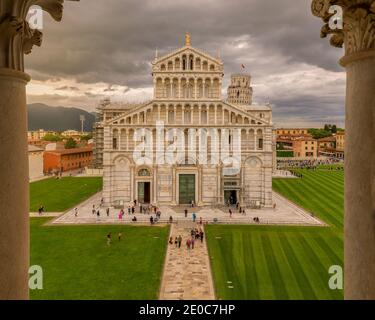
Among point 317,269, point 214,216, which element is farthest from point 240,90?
point 317,269

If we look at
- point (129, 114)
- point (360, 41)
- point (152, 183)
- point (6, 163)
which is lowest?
point (152, 183)

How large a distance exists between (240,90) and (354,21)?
102m

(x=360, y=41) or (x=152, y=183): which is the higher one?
(x=360, y=41)

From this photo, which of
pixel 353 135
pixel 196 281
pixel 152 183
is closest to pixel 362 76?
pixel 353 135

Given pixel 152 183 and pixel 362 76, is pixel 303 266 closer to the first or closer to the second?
pixel 362 76

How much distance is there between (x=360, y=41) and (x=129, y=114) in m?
Answer: 40.1

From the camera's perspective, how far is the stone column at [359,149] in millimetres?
4145

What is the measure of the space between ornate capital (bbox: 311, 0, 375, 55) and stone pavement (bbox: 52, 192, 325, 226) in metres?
30.4

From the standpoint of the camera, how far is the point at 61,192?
172 feet

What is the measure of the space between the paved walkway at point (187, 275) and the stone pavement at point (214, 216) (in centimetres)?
860

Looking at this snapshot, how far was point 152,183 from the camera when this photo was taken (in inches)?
1695

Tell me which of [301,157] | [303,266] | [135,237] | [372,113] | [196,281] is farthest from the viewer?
[301,157]

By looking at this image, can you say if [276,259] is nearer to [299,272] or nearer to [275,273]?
[299,272]

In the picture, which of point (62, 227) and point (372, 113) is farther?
point (62, 227)
